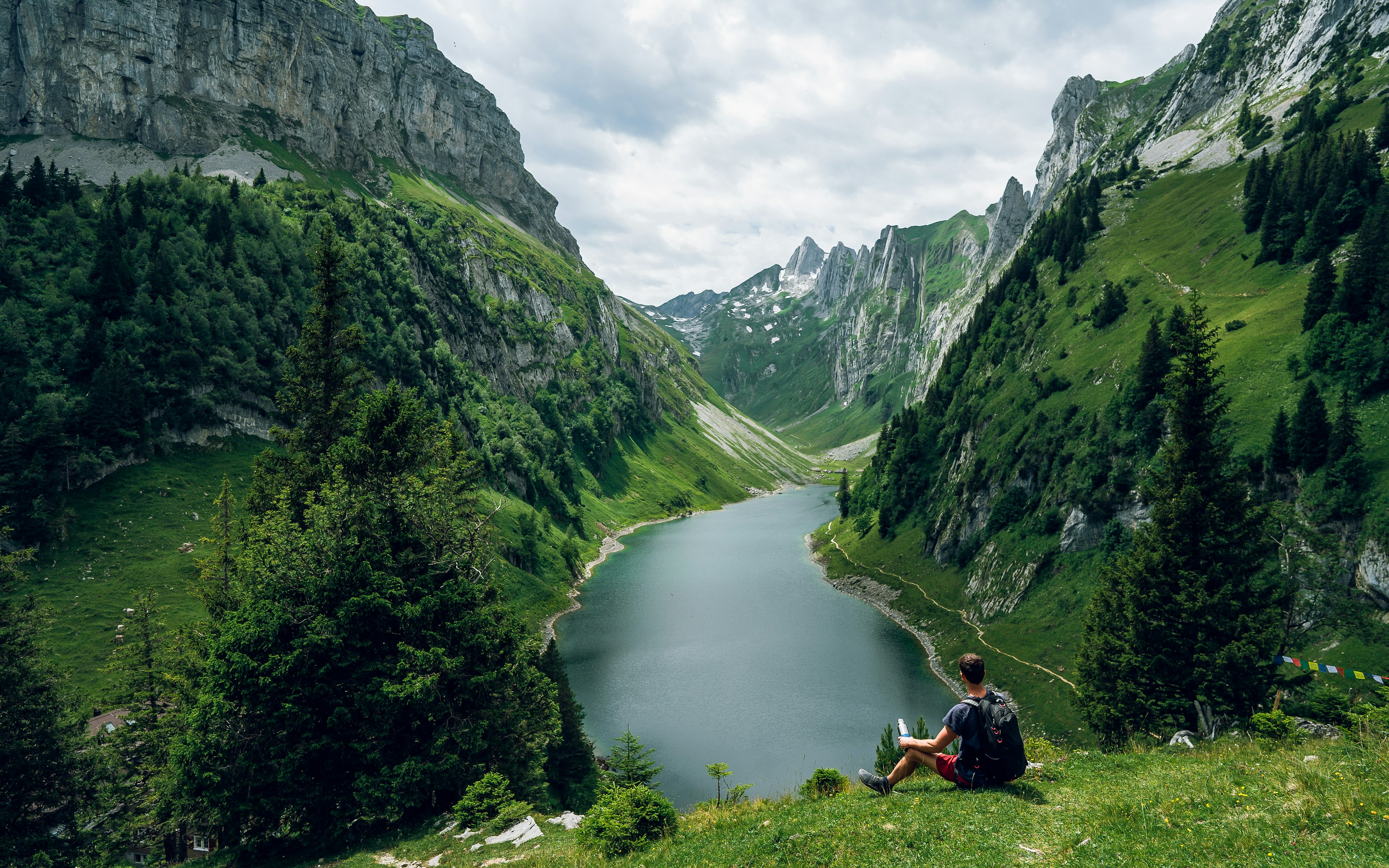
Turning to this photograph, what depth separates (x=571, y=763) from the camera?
41438 millimetres

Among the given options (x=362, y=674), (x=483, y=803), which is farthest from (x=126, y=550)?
(x=483, y=803)

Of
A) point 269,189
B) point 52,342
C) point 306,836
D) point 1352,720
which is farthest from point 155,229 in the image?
point 1352,720

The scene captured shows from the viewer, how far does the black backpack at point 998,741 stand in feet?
44.3

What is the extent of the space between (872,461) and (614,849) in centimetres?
14311

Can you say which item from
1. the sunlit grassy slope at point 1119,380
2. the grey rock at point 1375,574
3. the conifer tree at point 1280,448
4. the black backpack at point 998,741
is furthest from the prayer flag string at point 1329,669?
the black backpack at point 998,741

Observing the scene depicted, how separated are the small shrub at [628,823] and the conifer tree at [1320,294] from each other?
6939 cm

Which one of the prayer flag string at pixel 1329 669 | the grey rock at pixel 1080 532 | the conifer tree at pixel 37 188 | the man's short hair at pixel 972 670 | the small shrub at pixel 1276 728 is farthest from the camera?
the conifer tree at pixel 37 188

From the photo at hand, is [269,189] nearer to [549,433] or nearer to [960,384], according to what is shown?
[549,433]

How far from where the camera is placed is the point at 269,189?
5723 inches

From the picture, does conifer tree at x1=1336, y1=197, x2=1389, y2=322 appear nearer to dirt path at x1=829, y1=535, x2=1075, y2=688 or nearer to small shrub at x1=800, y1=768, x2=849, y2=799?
dirt path at x1=829, y1=535, x2=1075, y2=688

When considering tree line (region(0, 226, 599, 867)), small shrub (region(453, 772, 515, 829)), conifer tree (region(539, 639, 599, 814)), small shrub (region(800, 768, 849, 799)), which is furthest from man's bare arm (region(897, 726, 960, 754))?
conifer tree (region(539, 639, 599, 814))

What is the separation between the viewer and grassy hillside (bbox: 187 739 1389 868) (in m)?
9.65

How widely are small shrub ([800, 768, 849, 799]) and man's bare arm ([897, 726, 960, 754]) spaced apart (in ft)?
11.6

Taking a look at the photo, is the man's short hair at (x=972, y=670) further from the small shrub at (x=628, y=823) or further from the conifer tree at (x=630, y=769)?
the conifer tree at (x=630, y=769)
